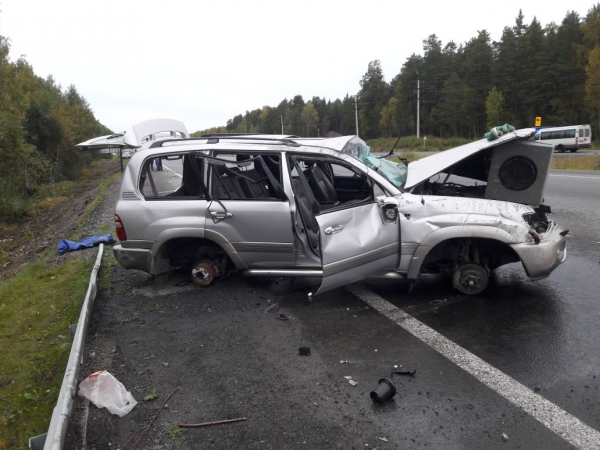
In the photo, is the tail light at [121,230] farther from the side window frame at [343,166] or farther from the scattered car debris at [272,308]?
the side window frame at [343,166]

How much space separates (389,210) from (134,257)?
10.7 feet

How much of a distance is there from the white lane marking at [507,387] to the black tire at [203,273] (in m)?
2.24

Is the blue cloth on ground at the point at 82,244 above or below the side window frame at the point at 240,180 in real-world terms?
below

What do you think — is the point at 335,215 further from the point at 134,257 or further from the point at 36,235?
the point at 36,235

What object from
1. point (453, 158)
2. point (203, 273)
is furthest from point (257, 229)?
point (453, 158)

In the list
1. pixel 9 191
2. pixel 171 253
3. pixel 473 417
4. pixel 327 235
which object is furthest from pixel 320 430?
pixel 9 191

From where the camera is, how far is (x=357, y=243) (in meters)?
4.90

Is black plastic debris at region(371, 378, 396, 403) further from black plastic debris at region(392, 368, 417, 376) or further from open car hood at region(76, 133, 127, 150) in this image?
open car hood at region(76, 133, 127, 150)

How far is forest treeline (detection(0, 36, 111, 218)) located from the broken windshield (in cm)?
1628

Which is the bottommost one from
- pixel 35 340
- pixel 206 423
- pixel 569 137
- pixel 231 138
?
pixel 35 340

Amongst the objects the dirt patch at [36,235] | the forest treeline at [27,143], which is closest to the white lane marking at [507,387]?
the dirt patch at [36,235]

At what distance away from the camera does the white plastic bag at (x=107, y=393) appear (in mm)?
3551

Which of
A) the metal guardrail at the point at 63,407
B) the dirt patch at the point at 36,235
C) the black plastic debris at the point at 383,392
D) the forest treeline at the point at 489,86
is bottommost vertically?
the dirt patch at the point at 36,235

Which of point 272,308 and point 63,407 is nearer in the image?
point 63,407
